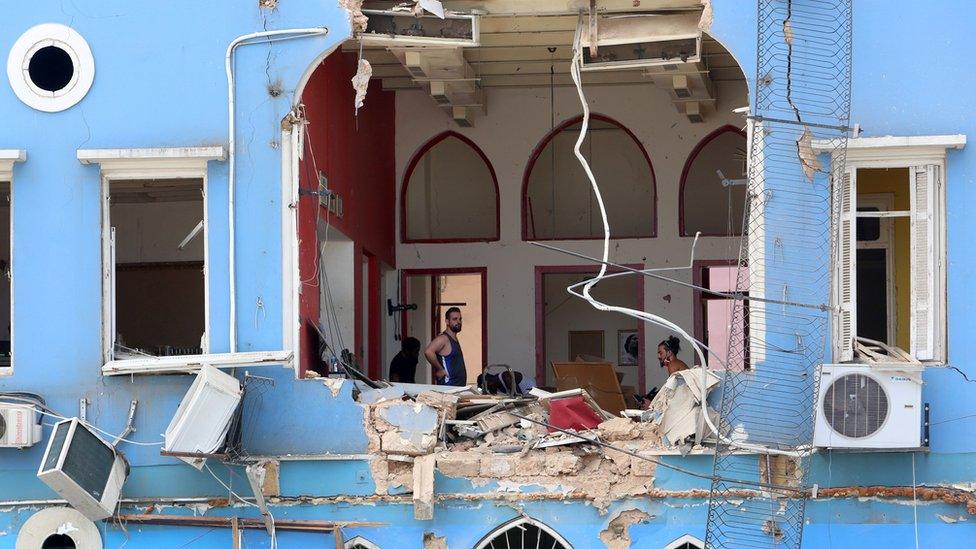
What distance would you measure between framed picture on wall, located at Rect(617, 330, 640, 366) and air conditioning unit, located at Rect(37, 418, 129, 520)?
878 centimetres

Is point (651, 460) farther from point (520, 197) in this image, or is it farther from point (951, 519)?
point (520, 197)

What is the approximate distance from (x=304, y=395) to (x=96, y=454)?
1.74m

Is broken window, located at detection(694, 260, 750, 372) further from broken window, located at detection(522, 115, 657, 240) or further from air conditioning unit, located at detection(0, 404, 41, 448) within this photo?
air conditioning unit, located at detection(0, 404, 41, 448)

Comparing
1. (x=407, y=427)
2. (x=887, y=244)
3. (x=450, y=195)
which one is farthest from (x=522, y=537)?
(x=450, y=195)

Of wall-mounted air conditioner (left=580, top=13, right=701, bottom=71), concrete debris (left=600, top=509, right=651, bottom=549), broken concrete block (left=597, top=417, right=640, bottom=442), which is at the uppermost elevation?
wall-mounted air conditioner (left=580, top=13, right=701, bottom=71)

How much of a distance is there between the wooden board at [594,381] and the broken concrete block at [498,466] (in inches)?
116

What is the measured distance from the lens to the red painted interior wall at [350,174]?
14.0 meters

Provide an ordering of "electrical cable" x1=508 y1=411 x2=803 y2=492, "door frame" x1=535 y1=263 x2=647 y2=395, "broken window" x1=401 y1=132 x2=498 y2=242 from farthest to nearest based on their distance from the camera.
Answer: "broken window" x1=401 y1=132 x2=498 y2=242 → "door frame" x1=535 y1=263 x2=647 y2=395 → "electrical cable" x1=508 y1=411 x2=803 y2=492

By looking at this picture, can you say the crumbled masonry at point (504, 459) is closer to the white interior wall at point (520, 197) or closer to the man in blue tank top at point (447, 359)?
the man in blue tank top at point (447, 359)

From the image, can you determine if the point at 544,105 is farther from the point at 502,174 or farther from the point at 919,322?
the point at 919,322

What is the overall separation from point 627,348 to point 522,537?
7.57 meters

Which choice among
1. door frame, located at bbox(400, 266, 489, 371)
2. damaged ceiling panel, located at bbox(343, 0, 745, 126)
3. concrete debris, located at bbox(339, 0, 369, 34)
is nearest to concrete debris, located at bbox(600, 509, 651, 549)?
damaged ceiling panel, located at bbox(343, 0, 745, 126)

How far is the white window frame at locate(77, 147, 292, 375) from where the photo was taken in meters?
12.9

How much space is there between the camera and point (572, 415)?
13.8m
